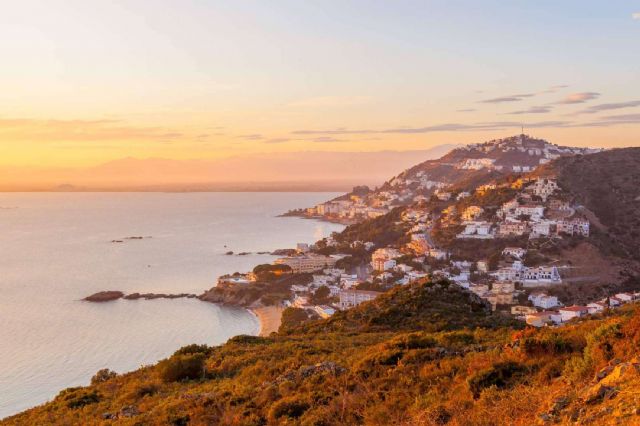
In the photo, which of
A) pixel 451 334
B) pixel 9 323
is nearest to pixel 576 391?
pixel 451 334

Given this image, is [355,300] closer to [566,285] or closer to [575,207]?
[566,285]

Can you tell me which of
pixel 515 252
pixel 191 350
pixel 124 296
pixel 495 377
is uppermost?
pixel 495 377

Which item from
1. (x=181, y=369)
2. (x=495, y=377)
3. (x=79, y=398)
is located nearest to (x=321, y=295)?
(x=181, y=369)

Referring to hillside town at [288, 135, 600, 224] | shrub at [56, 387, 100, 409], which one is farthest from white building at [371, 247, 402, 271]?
hillside town at [288, 135, 600, 224]

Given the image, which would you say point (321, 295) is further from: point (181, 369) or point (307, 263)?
point (181, 369)

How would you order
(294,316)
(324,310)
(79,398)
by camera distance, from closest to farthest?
1. (79,398)
2. (294,316)
3. (324,310)

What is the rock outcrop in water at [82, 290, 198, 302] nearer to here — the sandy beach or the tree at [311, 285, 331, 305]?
the sandy beach
